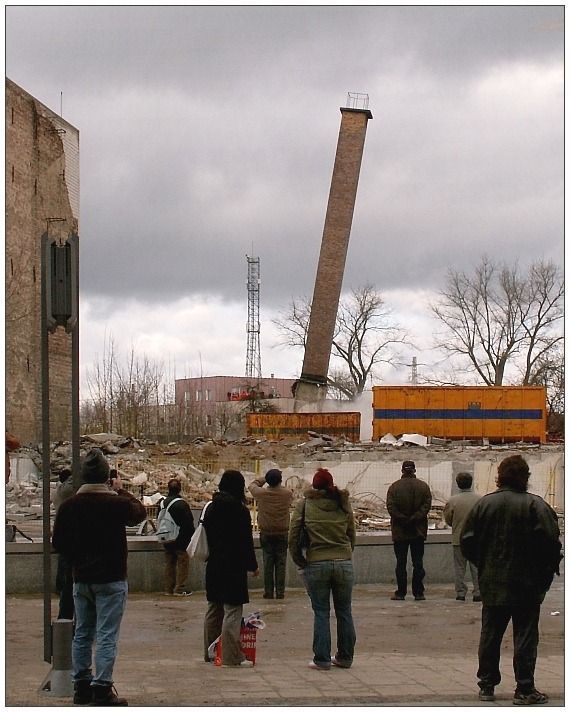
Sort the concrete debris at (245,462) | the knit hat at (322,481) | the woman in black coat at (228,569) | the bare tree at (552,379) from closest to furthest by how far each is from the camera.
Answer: the woman in black coat at (228,569), the knit hat at (322,481), the concrete debris at (245,462), the bare tree at (552,379)

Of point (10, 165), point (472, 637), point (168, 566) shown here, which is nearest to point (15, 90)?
point (10, 165)

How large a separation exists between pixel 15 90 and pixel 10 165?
145 inches

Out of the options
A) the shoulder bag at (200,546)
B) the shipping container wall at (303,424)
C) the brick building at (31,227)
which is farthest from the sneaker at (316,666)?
the shipping container wall at (303,424)

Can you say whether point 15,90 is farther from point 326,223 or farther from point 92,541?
point 92,541

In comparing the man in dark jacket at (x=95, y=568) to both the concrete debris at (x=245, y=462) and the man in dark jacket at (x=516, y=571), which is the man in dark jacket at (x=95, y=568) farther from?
the concrete debris at (x=245, y=462)

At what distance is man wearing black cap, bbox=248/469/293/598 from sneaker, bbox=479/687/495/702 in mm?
5884

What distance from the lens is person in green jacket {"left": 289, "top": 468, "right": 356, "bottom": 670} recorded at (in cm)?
831

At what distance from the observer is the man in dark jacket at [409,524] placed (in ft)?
42.0

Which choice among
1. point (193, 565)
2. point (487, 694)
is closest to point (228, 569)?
point (487, 694)

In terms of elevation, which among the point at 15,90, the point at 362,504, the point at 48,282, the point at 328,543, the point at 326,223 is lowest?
the point at 362,504

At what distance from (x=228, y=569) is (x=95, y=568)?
6.20ft

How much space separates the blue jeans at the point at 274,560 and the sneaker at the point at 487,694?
604 centimetres

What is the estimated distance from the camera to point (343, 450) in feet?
124

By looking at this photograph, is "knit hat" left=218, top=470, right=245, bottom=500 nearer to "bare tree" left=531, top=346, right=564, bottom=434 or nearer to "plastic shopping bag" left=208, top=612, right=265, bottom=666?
"plastic shopping bag" left=208, top=612, right=265, bottom=666
